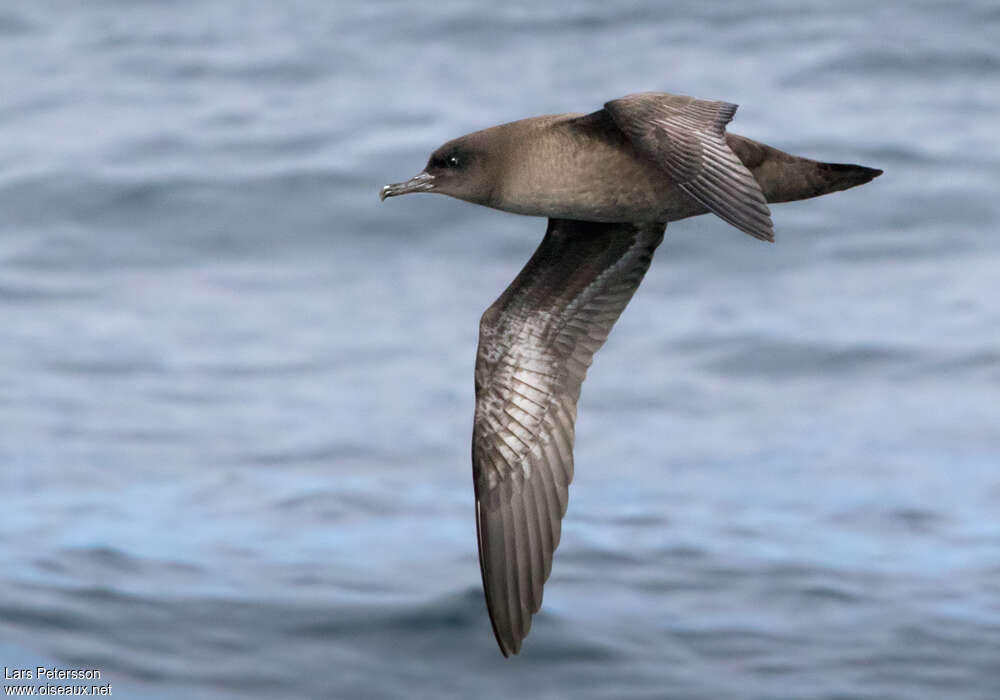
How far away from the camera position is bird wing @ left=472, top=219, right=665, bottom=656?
7605 mm

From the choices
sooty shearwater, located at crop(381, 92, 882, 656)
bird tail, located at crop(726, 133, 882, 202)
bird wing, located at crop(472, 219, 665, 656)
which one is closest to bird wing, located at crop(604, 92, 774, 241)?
bird tail, located at crop(726, 133, 882, 202)

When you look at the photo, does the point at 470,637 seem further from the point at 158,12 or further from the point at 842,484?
the point at 158,12

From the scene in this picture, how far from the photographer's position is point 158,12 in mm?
22797

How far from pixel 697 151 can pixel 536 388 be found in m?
1.83

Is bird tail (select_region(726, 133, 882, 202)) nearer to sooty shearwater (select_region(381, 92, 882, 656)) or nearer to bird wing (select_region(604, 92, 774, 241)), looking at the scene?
sooty shearwater (select_region(381, 92, 882, 656))

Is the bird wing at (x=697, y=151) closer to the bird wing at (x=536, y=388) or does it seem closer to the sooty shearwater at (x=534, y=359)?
the sooty shearwater at (x=534, y=359)

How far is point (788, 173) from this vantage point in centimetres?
684

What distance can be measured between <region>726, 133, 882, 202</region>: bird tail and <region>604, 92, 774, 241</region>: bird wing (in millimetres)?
361

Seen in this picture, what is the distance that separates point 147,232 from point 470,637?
7.30 m

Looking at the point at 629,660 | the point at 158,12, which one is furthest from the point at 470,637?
the point at 158,12

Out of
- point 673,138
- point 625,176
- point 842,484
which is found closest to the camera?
point 673,138

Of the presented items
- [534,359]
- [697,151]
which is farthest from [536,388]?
[697,151]

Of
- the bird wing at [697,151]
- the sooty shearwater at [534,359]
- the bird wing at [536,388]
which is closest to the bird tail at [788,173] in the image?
the sooty shearwater at [534,359]

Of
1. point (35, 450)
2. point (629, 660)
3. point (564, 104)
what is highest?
point (564, 104)
